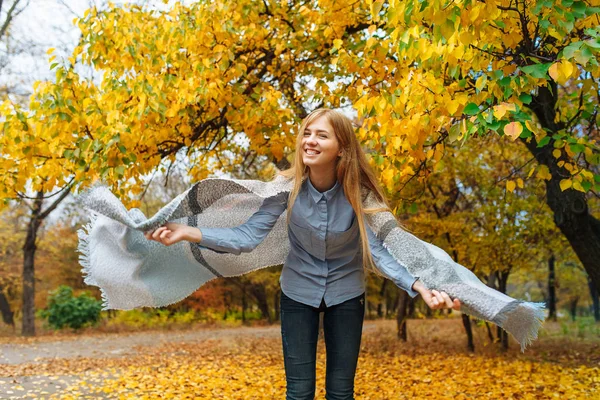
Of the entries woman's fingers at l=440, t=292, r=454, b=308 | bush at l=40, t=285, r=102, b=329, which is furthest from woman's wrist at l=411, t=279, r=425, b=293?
bush at l=40, t=285, r=102, b=329

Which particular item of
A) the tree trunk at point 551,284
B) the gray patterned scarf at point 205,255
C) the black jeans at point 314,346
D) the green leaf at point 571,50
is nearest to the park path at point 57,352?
the gray patterned scarf at point 205,255

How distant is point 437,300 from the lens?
2.41m

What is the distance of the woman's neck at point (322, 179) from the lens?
112 inches

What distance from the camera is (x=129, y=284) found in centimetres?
289

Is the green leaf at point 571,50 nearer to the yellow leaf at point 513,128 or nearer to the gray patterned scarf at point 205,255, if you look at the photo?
the yellow leaf at point 513,128

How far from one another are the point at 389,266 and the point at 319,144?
69 cm

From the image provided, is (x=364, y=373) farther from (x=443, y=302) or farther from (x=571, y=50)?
(x=571, y=50)

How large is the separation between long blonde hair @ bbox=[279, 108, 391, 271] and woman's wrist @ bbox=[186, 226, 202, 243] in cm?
52

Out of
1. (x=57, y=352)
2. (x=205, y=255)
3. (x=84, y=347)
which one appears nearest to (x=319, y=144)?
(x=205, y=255)

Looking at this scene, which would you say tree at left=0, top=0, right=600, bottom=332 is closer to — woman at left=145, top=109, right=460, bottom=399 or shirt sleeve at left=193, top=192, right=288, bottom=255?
woman at left=145, top=109, right=460, bottom=399

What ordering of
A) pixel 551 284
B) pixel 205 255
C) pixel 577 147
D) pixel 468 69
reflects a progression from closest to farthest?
pixel 205 255, pixel 468 69, pixel 577 147, pixel 551 284

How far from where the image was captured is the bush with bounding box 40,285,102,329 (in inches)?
718

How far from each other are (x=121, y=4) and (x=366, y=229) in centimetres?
491

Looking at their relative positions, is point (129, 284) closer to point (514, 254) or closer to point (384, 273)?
point (384, 273)
